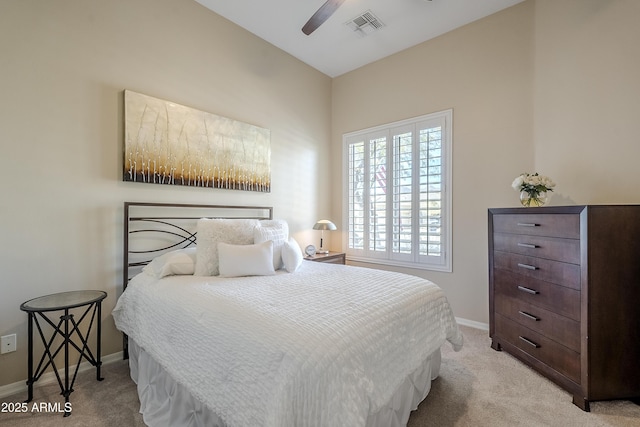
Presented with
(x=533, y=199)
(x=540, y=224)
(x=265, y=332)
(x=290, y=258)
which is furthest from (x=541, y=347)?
(x=265, y=332)

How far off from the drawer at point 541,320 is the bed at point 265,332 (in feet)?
2.09

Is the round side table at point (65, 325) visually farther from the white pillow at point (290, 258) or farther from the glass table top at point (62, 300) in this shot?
the white pillow at point (290, 258)

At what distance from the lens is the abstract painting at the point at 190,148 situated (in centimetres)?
234

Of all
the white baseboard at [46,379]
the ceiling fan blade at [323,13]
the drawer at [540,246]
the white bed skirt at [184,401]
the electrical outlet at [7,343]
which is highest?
the ceiling fan blade at [323,13]

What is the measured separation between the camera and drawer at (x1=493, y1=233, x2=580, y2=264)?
1874 millimetres

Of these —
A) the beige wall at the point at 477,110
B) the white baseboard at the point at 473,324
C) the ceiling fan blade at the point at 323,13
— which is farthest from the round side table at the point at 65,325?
the white baseboard at the point at 473,324

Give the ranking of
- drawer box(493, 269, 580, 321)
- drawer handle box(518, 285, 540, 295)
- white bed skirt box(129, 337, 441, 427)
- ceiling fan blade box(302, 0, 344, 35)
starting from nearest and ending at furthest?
white bed skirt box(129, 337, 441, 427) → drawer box(493, 269, 580, 321) → ceiling fan blade box(302, 0, 344, 35) → drawer handle box(518, 285, 540, 295)

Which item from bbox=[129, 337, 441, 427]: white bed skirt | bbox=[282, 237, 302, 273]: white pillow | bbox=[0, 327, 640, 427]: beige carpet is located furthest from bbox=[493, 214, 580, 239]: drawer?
bbox=[282, 237, 302, 273]: white pillow

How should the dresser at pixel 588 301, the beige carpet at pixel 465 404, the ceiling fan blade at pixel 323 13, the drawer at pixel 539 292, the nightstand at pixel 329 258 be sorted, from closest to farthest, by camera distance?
the beige carpet at pixel 465 404, the dresser at pixel 588 301, the drawer at pixel 539 292, the ceiling fan blade at pixel 323 13, the nightstand at pixel 329 258

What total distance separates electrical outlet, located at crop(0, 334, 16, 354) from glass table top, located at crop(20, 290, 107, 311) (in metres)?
0.34

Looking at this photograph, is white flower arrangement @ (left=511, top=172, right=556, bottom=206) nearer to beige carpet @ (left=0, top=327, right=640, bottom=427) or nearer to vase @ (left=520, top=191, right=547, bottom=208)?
vase @ (left=520, top=191, right=547, bottom=208)

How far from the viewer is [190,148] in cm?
268

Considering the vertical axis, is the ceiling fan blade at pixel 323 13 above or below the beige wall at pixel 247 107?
above

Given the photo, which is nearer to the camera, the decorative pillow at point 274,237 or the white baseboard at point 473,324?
the decorative pillow at point 274,237
